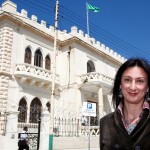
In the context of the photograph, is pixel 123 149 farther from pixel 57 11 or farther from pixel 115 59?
pixel 115 59

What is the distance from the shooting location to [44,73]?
69.4 ft

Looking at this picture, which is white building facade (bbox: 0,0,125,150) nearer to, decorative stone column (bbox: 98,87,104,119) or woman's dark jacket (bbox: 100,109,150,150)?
decorative stone column (bbox: 98,87,104,119)

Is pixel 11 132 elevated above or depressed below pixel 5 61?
below

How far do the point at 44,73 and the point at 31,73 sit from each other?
5.13 feet

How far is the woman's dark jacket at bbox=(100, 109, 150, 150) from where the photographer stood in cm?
134

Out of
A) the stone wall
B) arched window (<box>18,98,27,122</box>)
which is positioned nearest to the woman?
the stone wall

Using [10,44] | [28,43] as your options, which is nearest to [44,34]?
[28,43]

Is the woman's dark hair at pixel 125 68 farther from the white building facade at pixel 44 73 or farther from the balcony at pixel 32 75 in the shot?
the balcony at pixel 32 75

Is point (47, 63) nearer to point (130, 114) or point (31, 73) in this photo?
point (31, 73)

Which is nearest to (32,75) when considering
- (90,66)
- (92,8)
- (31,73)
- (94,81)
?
(31,73)

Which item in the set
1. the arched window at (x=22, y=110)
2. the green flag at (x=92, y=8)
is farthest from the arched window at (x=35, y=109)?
the green flag at (x=92, y=8)

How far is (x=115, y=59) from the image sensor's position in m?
28.7

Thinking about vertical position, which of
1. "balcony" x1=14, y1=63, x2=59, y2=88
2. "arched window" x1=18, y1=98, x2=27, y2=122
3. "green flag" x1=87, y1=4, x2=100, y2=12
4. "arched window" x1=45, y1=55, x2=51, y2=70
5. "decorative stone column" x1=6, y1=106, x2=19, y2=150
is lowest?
"decorative stone column" x1=6, y1=106, x2=19, y2=150

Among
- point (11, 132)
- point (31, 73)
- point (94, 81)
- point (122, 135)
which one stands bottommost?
point (11, 132)
